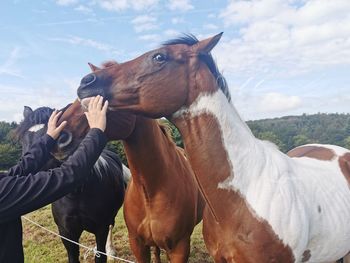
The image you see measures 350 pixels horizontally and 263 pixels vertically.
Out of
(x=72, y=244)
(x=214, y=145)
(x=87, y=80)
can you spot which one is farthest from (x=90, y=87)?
(x=72, y=244)

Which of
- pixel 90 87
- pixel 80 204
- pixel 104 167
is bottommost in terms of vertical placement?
pixel 80 204

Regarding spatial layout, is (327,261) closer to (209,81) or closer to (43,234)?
(209,81)

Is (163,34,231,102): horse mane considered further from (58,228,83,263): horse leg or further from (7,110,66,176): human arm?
(58,228,83,263): horse leg

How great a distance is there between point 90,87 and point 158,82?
45 cm

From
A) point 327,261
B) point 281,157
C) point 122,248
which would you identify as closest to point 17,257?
point 281,157

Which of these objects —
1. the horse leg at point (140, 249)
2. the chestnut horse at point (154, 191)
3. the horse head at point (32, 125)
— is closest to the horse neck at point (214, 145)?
the chestnut horse at point (154, 191)

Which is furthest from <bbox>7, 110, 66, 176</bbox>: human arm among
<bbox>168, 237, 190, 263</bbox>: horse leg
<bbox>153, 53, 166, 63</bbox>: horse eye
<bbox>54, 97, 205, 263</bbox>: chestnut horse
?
<bbox>168, 237, 190, 263</bbox>: horse leg

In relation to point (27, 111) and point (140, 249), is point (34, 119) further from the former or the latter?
point (140, 249)

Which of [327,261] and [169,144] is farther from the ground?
[169,144]

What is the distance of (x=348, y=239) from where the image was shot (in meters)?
2.97

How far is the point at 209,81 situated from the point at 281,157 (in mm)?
832

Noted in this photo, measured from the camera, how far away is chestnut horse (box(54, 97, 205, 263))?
10.9 ft

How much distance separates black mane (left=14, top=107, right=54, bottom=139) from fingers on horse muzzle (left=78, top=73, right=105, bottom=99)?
6.05 feet

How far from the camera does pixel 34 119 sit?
4098 millimetres
